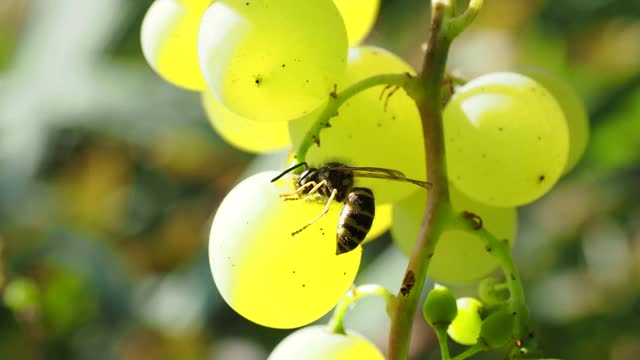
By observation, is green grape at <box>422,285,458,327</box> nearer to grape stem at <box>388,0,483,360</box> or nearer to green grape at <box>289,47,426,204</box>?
grape stem at <box>388,0,483,360</box>

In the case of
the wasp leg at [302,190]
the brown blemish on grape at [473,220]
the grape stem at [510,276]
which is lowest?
the grape stem at [510,276]

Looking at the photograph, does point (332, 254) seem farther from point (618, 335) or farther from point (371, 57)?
point (618, 335)

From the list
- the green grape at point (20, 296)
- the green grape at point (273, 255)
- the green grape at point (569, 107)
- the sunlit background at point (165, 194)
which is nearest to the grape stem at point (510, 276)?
the green grape at point (273, 255)

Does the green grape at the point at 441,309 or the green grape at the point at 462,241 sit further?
the green grape at the point at 462,241

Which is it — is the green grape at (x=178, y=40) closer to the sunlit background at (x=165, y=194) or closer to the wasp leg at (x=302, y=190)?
the wasp leg at (x=302, y=190)

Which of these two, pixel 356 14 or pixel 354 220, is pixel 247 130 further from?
pixel 354 220

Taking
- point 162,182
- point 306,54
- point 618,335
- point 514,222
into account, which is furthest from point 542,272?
point 306,54

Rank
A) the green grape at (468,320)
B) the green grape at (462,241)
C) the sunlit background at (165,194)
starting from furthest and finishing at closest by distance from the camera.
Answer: the sunlit background at (165,194), the green grape at (462,241), the green grape at (468,320)

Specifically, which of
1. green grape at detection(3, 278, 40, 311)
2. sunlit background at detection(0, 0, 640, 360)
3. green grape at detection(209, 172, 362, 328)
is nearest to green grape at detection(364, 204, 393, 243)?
green grape at detection(209, 172, 362, 328)
